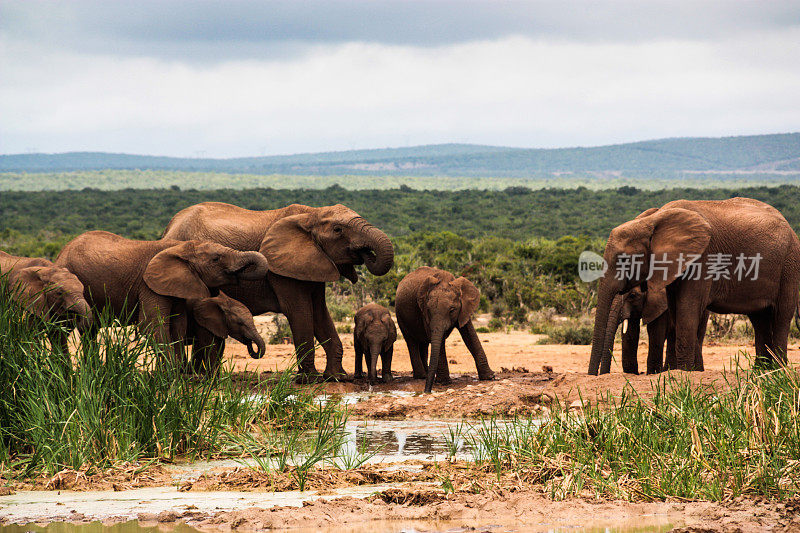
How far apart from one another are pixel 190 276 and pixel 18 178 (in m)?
185

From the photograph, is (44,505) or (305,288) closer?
(44,505)

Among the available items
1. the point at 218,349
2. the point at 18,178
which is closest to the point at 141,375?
the point at 218,349

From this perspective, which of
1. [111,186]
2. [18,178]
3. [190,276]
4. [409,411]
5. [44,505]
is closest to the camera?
[44,505]

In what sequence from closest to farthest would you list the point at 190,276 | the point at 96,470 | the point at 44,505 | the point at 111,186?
the point at 44,505, the point at 96,470, the point at 190,276, the point at 111,186

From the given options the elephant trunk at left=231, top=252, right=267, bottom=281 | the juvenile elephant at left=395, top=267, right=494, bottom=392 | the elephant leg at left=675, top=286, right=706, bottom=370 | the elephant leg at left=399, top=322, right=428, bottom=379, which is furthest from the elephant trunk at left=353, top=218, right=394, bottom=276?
the elephant leg at left=675, top=286, right=706, bottom=370

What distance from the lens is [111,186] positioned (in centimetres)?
16712

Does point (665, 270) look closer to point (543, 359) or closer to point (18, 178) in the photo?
point (543, 359)

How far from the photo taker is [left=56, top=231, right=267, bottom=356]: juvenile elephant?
11539mm

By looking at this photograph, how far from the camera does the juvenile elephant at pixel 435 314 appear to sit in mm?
11781

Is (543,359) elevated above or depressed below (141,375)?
Answer: below

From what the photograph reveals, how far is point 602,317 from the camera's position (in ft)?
40.1

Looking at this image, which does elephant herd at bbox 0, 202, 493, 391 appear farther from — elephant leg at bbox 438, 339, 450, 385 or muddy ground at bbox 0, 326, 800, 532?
muddy ground at bbox 0, 326, 800, 532

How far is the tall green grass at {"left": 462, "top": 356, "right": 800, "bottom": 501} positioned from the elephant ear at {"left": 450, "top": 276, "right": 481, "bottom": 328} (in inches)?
Result: 167

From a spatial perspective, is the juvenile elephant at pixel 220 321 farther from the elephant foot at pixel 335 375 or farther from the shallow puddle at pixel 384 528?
the shallow puddle at pixel 384 528
